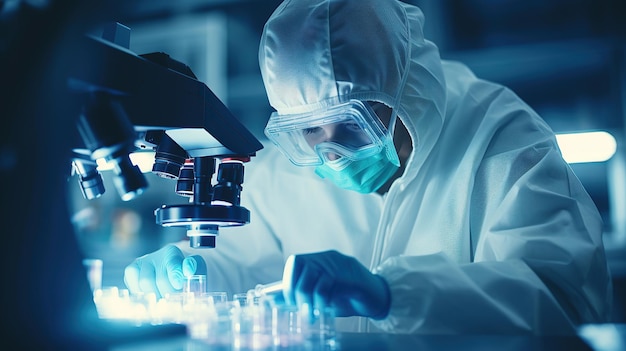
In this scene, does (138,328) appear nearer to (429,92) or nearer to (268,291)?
(268,291)

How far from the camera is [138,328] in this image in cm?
85

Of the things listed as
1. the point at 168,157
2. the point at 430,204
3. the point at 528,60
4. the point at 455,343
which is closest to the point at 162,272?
the point at 168,157

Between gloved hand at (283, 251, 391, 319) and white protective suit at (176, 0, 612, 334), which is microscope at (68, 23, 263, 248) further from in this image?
white protective suit at (176, 0, 612, 334)

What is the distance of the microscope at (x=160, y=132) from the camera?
2.59 ft

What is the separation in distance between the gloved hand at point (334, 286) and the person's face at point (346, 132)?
490 mm

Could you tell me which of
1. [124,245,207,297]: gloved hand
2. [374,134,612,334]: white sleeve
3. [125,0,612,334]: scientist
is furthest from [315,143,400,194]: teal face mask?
[124,245,207,297]: gloved hand

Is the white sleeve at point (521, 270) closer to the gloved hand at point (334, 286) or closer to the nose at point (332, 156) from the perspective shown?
the gloved hand at point (334, 286)

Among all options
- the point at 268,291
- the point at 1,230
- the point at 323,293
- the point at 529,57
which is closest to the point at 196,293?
the point at 268,291

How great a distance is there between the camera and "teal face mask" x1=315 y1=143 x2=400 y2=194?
1.53m

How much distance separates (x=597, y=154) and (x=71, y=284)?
9.25 ft

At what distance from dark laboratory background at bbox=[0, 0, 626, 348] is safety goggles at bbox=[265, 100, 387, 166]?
1361 millimetres

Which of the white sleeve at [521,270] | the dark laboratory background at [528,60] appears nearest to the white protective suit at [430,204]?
the white sleeve at [521,270]

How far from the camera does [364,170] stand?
5.23 feet

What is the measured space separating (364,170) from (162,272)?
2.11ft
